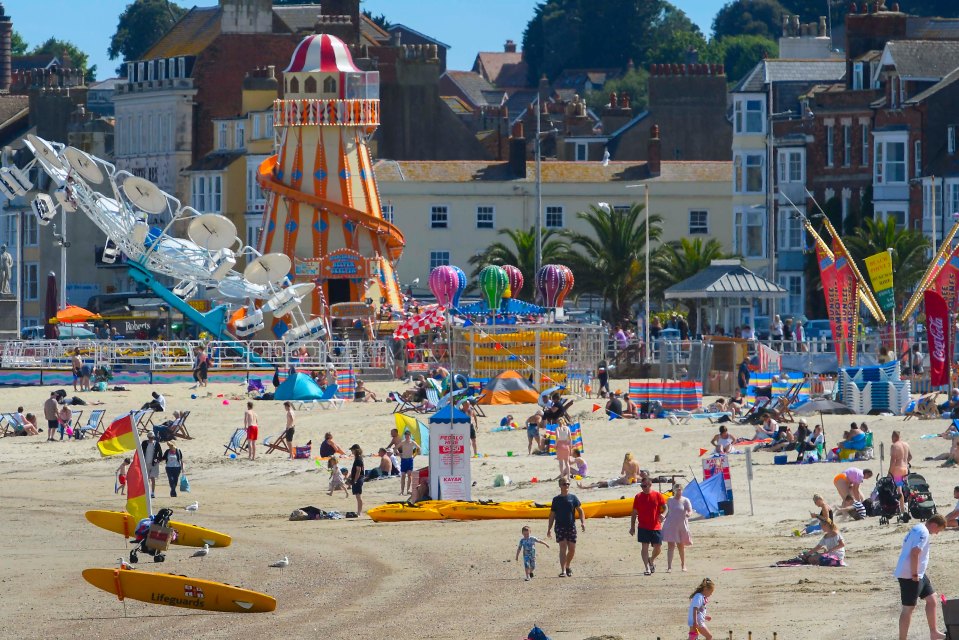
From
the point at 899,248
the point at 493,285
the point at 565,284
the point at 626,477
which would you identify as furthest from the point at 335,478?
the point at 565,284

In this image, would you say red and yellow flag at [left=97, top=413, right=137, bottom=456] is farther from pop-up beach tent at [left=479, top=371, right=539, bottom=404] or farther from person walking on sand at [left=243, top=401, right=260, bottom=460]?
pop-up beach tent at [left=479, top=371, right=539, bottom=404]

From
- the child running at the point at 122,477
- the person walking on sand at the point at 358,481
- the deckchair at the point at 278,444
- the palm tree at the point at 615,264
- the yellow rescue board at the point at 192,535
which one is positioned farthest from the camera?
the palm tree at the point at 615,264

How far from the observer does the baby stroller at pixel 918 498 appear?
26942mm

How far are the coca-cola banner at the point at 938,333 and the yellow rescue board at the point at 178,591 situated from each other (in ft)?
53.1

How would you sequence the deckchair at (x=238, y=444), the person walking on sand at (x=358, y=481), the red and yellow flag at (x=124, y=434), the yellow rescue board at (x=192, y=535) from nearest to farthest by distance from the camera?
1. the yellow rescue board at (x=192, y=535)
2. the red and yellow flag at (x=124, y=434)
3. the person walking on sand at (x=358, y=481)
4. the deckchair at (x=238, y=444)

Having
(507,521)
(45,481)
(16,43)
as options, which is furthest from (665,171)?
(16,43)

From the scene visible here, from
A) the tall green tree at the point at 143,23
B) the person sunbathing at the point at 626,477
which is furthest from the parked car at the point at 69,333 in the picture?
the tall green tree at the point at 143,23

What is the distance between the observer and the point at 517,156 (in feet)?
244

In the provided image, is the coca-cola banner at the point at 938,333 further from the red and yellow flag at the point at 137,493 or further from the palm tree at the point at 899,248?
the palm tree at the point at 899,248

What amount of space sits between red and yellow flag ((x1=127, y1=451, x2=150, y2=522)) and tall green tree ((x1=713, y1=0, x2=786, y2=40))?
116 m

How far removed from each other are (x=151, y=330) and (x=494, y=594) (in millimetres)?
46767

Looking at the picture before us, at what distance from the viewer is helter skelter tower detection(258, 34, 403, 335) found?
63.6 metres

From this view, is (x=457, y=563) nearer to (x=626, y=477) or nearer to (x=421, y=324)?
(x=626, y=477)

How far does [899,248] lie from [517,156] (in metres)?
20.3
